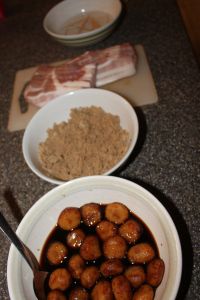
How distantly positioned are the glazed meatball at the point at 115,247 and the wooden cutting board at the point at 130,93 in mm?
530

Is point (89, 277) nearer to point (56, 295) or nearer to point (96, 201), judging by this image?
point (56, 295)

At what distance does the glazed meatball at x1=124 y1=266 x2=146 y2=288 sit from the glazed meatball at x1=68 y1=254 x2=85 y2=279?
8 cm

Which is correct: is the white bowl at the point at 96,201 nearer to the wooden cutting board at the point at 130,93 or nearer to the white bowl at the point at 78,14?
the wooden cutting board at the point at 130,93

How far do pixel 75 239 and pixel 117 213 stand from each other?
92 millimetres

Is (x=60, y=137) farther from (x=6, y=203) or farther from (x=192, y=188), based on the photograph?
(x=192, y=188)

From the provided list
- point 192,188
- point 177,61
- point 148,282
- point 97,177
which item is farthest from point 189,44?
point 148,282

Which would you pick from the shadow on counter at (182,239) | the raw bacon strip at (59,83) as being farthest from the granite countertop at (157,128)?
the raw bacon strip at (59,83)

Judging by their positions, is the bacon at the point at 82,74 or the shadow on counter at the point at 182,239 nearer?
the shadow on counter at the point at 182,239

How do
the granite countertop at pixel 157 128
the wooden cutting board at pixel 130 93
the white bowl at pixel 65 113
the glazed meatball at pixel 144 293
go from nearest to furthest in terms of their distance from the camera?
the glazed meatball at pixel 144 293 < the granite countertop at pixel 157 128 < the white bowl at pixel 65 113 < the wooden cutting board at pixel 130 93

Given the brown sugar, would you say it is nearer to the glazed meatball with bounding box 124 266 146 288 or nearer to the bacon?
the bacon

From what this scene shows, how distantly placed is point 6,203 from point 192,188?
Result: 0.47 meters

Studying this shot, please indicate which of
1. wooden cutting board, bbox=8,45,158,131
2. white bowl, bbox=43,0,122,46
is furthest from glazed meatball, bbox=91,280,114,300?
white bowl, bbox=43,0,122,46

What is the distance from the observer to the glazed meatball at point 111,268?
0.58 m

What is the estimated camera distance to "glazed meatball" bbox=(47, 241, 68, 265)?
2.10 ft
